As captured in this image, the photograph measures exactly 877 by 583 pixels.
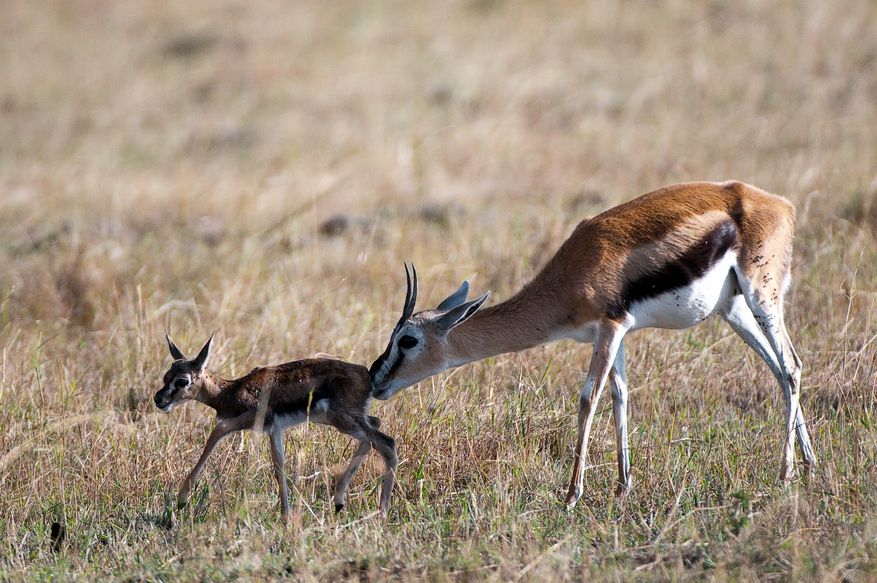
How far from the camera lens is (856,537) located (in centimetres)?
391

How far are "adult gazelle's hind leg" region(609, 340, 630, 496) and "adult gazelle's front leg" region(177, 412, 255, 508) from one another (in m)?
1.98

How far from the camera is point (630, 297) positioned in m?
5.16

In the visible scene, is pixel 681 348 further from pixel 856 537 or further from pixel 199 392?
pixel 199 392

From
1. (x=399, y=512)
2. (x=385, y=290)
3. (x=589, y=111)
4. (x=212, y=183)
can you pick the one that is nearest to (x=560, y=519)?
(x=399, y=512)

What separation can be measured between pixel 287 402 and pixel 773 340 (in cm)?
277

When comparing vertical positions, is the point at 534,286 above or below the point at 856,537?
above

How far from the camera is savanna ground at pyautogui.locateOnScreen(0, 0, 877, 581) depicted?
4.38 meters

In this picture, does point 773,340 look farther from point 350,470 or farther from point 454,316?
point 350,470

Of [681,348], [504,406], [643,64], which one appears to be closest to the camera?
[504,406]

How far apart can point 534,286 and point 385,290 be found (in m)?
3.25

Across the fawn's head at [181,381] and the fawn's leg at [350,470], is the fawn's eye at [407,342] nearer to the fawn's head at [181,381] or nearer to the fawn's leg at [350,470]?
the fawn's leg at [350,470]

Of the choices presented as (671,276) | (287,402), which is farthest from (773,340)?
(287,402)

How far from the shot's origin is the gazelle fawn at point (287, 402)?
186 inches

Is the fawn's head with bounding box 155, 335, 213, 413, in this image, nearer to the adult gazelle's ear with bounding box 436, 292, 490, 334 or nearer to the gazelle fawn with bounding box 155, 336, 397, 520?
the gazelle fawn with bounding box 155, 336, 397, 520
